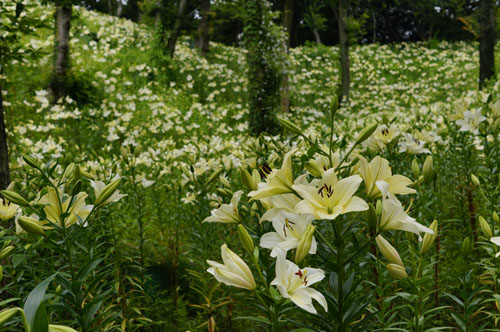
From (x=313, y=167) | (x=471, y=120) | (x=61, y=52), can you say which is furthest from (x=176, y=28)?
(x=313, y=167)

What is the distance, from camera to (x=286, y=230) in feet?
3.06

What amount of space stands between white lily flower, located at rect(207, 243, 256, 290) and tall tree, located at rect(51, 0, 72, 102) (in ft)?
24.1

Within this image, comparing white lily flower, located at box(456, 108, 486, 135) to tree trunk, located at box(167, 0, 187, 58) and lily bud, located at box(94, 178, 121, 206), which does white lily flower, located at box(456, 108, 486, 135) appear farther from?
tree trunk, located at box(167, 0, 187, 58)

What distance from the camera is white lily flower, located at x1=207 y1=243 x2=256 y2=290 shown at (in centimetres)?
83

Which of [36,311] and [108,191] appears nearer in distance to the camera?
[36,311]

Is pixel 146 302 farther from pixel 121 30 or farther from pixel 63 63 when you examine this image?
pixel 121 30

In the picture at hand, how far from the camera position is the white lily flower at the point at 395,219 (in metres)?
0.87

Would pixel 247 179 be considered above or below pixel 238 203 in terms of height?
above

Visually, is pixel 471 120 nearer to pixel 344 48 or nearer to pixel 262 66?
pixel 262 66

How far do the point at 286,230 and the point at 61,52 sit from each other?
774 centimetres

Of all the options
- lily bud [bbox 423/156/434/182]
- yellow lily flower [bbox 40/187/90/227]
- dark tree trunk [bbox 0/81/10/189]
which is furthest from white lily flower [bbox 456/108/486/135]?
dark tree trunk [bbox 0/81/10/189]

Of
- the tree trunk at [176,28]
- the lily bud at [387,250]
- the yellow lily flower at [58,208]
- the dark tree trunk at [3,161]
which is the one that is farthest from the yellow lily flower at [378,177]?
the tree trunk at [176,28]

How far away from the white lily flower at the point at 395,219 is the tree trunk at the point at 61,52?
748 centimetres

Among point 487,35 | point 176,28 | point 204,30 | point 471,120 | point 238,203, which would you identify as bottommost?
point 238,203
